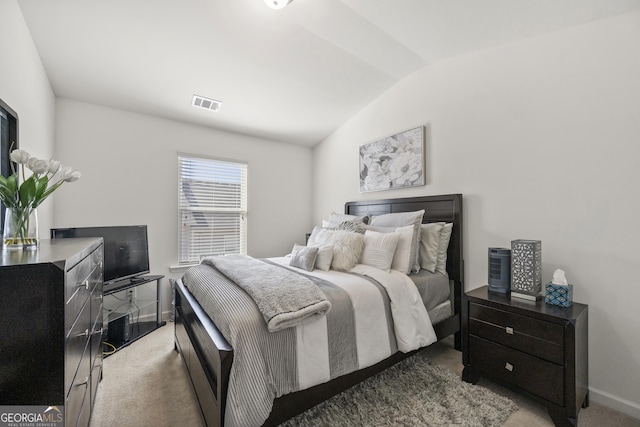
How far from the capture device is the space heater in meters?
1.98

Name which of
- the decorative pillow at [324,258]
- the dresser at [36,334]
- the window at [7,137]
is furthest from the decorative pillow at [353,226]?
the window at [7,137]

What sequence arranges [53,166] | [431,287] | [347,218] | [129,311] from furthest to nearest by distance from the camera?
[347,218] → [129,311] → [431,287] → [53,166]

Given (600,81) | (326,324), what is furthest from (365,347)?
(600,81)

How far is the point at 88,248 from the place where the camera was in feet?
4.41

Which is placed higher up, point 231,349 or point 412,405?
point 231,349

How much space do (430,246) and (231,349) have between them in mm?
1892

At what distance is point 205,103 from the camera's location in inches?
118

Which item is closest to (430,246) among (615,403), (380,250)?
(380,250)

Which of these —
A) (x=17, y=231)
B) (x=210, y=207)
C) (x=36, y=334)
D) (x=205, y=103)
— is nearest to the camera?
(x=36, y=334)

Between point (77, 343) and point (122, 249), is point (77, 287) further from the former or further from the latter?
point (122, 249)

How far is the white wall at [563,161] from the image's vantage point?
167 cm

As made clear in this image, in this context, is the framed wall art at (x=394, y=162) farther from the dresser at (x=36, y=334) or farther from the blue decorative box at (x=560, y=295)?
the dresser at (x=36, y=334)

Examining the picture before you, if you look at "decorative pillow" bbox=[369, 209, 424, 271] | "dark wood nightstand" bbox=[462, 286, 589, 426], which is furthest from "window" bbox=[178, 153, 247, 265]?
"dark wood nightstand" bbox=[462, 286, 589, 426]

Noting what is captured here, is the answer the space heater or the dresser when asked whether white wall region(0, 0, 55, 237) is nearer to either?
the dresser
